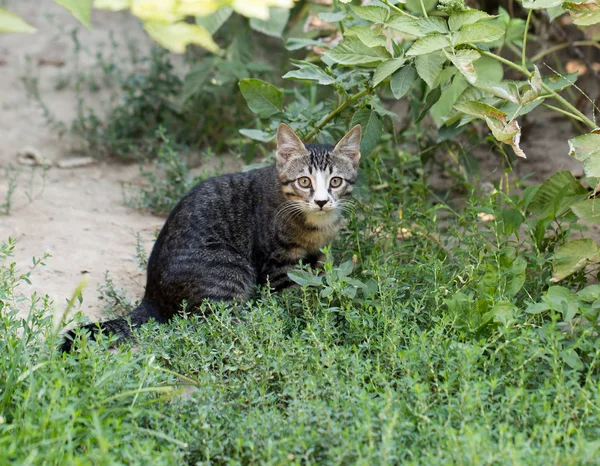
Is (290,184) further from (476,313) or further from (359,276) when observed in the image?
(476,313)

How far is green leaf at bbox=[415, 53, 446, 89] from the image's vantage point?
3.49 m

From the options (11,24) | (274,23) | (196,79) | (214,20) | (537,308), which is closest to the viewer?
(11,24)

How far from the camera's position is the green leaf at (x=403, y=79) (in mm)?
3586

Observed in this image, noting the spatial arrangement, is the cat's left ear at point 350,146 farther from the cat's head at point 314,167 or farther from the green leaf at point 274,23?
the green leaf at point 274,23

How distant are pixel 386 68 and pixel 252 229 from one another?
1.19 metres

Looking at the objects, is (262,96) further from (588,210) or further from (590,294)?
(590,294)

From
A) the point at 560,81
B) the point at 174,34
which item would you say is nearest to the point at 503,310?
the point at 560,81

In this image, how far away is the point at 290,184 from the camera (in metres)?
4.02

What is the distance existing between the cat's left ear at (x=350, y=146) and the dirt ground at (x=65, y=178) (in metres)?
1.41

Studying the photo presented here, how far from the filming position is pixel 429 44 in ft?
10.8

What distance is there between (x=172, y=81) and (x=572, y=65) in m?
3.39

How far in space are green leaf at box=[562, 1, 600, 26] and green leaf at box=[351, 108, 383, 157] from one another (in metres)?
1.09

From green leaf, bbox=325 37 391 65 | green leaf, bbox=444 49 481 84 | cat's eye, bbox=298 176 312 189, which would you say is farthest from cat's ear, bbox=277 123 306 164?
green leaf, bbox=444 49 481 84

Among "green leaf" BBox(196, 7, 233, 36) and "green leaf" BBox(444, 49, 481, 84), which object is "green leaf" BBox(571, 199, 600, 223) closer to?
"green leaf" BBox(444, 49, 481, 84)
